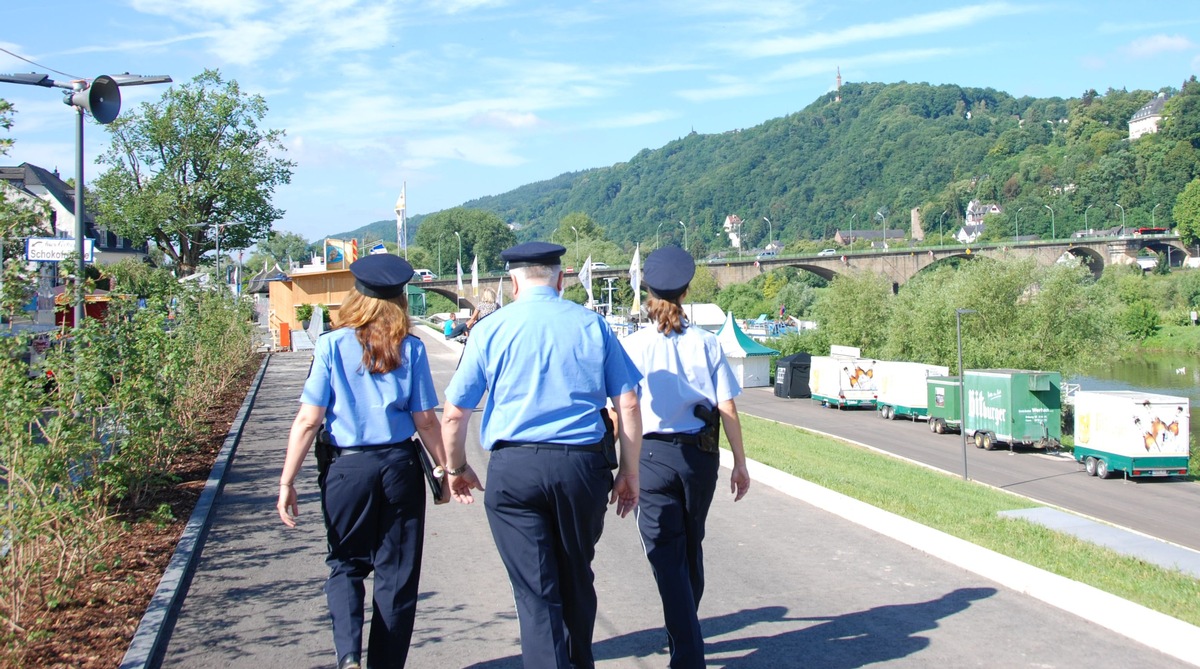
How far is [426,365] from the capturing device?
4.61 meters

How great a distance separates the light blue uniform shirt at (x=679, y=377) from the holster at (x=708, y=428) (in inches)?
1.0

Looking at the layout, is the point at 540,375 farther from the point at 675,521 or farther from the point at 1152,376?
the point at 1152,376

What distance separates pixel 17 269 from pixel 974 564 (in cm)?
691

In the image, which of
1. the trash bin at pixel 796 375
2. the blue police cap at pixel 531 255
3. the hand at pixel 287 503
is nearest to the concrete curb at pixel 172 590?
the hand at pixel 287 503

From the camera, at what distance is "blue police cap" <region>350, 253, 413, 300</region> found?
4613 mm

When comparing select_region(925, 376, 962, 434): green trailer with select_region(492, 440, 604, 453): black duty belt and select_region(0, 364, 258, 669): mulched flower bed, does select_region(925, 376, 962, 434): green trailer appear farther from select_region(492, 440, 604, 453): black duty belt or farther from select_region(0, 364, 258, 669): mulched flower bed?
select_region(492, 440, 604, 453): black duty belt

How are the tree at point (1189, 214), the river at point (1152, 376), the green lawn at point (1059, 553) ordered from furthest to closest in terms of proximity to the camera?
the tree at point (1189, 214) < the river at point (1152, 376) < the green lawn at point (1059, 553)

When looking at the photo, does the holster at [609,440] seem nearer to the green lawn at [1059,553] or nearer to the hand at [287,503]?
the hand at [287,503]

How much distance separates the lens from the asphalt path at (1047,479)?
22.8 metres

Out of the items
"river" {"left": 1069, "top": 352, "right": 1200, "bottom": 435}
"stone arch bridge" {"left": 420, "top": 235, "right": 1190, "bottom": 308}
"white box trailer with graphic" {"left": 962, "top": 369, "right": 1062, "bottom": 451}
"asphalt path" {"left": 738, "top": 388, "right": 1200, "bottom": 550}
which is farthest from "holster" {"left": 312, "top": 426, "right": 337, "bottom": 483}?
"stone arch bridge" {"left": 420, "top": 235, "right": 1190, "bottom": 308}

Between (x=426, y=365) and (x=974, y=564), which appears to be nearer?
(x=426, y=365)

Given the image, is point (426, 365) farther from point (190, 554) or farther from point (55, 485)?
point (190, 554)

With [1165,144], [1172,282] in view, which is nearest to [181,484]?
[1172,282]

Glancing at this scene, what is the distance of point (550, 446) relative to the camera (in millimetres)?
4070
